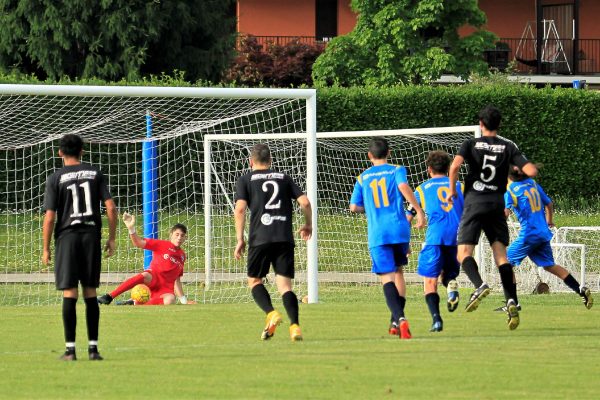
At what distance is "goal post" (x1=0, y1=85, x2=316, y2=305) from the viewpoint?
764 inches

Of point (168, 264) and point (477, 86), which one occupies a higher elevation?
point (477, 86)

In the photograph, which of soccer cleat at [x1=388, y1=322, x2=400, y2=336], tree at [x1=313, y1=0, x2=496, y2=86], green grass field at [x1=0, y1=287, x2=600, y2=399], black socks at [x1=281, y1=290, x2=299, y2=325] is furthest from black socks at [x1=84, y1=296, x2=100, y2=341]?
tree at [x1=313, y1=0, x2=496, y2=86]

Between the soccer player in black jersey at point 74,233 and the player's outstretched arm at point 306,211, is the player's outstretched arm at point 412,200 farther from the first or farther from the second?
the soccer player in black jersey at point 74,233

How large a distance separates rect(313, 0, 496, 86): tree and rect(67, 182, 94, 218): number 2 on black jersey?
26.3m

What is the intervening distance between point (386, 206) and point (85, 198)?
110 inches

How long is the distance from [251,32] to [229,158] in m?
24.9

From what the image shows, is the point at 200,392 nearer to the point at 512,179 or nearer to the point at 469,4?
the point at 512,179

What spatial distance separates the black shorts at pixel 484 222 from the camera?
12242 mm

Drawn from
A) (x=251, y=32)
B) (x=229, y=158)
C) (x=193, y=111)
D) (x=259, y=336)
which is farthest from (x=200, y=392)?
(x=251, y=32)

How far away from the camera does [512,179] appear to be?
1442 cm

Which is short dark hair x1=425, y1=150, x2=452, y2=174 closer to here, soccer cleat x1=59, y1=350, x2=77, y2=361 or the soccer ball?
soccer cleat x1=59, y1=350, x2=77, y2=361

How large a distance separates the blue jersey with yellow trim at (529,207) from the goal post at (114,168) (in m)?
4.90

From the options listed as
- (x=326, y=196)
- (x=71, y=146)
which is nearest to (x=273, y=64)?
(x=326, y=196)

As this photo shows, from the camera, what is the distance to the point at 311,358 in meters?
10.2
